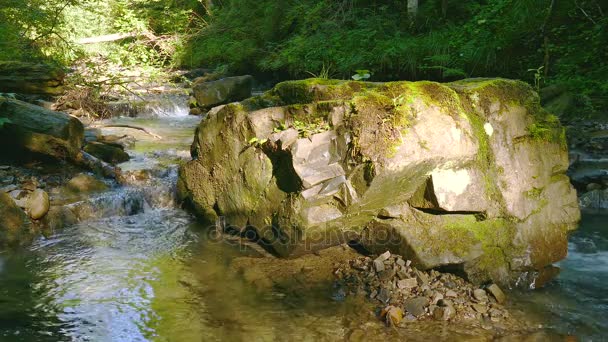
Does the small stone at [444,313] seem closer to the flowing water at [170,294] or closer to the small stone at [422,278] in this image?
the flowing water at [170,294]

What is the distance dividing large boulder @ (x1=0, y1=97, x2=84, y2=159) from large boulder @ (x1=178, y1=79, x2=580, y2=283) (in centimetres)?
360

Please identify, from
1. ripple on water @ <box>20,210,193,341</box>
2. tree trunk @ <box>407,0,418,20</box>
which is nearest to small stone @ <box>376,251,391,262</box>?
ripple on water @ <box>20,210,193,341</box>

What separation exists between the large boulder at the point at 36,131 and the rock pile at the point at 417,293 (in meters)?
4.83

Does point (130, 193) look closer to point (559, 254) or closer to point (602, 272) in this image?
point (559, 254)

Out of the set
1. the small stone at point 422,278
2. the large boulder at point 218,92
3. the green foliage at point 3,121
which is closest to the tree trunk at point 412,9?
the large boulder at point 218,92

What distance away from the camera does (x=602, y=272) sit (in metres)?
4.89

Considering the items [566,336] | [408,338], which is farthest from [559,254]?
[408,338]

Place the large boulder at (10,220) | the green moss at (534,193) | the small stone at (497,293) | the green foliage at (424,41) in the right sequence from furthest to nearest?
1. the green foliage at (424,41)
2. the large boulder at (10,220)
3. the green moss at (534,193)
4. the small stone at (497,293)

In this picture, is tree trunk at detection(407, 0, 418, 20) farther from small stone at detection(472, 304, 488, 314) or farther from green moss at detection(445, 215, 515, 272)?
small stone at detection(472, 304, 488, 314)

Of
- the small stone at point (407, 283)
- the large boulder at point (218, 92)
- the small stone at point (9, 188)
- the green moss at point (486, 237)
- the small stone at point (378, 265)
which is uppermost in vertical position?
the large boulder at point (218, 92)

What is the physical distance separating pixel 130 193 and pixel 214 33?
1386 cm

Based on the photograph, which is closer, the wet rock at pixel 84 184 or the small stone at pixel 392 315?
the small stone at pixel 392 315

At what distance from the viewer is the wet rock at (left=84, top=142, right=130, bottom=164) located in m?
7.96

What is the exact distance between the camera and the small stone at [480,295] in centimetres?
404
